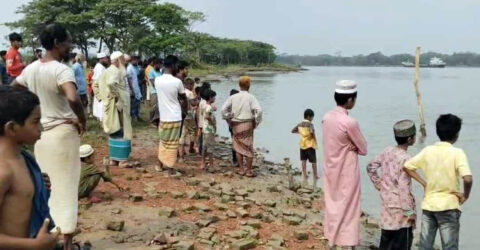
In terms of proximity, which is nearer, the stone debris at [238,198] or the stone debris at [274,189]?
the stone debris at [238,198]

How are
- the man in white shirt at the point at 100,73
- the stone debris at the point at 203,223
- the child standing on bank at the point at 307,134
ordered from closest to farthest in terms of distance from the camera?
the stone debris at the point at 203,223, the child standing on bank at the point at 307,134, the man in white shirt at the point at 100,73

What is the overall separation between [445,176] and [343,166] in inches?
33.6

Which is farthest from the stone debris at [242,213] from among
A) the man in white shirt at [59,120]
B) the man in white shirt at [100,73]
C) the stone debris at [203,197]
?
the man in white shirt at [100,73]

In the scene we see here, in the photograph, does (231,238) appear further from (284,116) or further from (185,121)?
(284,116)

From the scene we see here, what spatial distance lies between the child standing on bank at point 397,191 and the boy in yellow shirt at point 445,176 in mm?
128

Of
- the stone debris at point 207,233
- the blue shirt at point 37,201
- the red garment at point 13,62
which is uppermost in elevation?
the red garment at point 13,62

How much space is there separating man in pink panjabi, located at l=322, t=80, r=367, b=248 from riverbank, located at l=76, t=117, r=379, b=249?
0.99 m

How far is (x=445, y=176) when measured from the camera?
4.57 metres

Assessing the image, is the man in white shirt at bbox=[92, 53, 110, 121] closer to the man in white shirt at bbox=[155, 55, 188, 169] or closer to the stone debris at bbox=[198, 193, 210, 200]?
the man in white shirt at bbox=[155, 55, 188, 169]

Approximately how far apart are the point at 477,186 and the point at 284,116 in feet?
47.8

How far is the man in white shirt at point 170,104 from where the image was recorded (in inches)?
315

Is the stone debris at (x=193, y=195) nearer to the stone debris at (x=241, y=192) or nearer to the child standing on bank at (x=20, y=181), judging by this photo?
the stone debris at (x=241, y=192)

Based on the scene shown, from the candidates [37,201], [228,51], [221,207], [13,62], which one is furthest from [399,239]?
[228,51]

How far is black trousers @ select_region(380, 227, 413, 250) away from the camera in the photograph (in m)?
4.92
